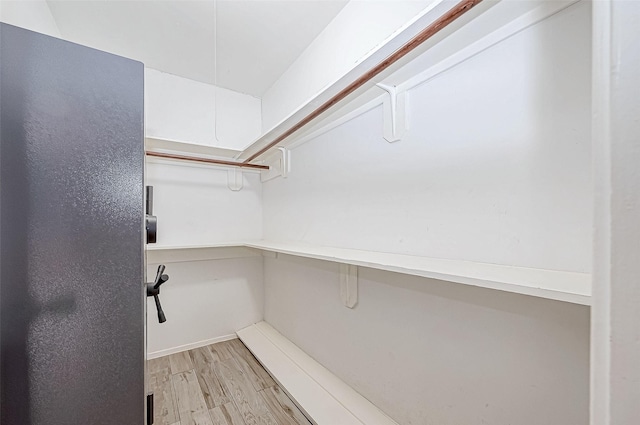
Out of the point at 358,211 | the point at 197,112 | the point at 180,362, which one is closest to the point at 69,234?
the point at 358,211

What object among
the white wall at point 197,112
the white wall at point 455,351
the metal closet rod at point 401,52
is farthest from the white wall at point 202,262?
the metal closet rod at point 401,52

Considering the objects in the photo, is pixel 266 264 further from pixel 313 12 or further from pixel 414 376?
pixel 313 12

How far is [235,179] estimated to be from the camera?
2449 millimetres

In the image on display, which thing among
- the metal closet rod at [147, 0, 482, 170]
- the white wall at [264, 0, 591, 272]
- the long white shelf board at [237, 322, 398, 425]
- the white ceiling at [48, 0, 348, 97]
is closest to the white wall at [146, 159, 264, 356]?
the long white shelf board at [237, 322, 398, 425]

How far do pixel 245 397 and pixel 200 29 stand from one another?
234 centimetres

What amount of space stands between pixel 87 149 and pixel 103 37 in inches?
69.9

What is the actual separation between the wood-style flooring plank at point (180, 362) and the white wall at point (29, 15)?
2105mm

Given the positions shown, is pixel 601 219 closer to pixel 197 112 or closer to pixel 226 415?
pixel 226 415

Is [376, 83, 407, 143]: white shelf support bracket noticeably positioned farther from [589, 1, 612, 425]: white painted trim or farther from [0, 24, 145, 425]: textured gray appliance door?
[0, 24, 145, 425]: textured gray appliance door

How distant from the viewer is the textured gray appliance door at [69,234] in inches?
20.2

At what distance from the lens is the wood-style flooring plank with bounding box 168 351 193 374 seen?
1.92m

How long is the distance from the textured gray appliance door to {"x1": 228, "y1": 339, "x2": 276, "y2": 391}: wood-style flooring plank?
128 centimetres

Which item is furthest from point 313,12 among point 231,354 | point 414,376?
point 231,354

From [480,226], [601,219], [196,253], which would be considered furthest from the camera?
[196,253]
